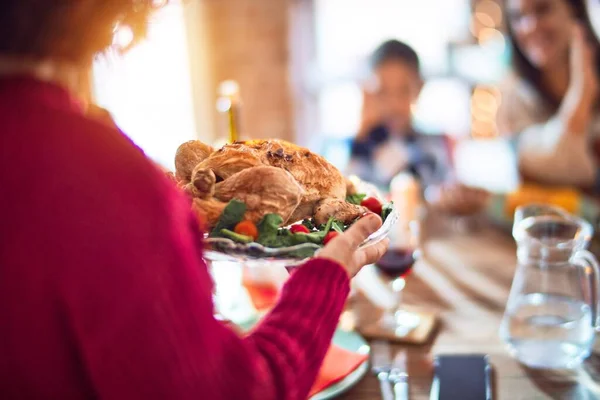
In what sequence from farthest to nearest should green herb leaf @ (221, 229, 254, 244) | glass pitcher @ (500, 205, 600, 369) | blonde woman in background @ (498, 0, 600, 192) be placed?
blonde woman in background @ (498, 0, 600, 192) → glass pitcher @ (500, 205, 600, 369) → green herb leaf @ (221, 229, 254, 244)

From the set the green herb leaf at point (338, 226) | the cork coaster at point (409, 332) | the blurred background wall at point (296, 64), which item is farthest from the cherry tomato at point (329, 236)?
the blurred background wall at point (296, 64)

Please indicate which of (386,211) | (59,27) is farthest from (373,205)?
(59,27)

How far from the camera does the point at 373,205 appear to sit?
815mm

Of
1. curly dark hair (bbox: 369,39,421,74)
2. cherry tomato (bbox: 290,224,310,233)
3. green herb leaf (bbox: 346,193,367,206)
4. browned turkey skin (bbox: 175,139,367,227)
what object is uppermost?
curly dark hair (bbox: 369,39,421,74)

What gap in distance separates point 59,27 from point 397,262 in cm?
76

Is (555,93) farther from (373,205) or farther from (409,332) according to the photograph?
(373,205)

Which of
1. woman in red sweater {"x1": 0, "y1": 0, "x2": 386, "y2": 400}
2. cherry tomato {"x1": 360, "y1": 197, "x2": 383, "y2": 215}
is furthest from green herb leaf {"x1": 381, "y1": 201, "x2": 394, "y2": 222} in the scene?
woman in red sweater {"x1": 0, "y1": 0, "x2": 386, "y2": 400}

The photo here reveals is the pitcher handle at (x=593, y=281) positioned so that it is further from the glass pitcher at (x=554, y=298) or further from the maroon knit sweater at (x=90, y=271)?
the maroon knit sweater at (x=90, y=271)

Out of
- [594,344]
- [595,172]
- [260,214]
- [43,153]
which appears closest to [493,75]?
[595,172]

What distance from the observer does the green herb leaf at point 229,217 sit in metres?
0.67

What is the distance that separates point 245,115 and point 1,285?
2.82 m

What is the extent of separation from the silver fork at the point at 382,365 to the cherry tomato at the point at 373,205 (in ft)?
0.92

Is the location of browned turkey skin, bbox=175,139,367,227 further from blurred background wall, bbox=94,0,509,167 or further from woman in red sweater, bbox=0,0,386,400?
blurred background wall, bbox=94,0,509,167

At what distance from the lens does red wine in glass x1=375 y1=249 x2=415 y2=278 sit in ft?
3.47
